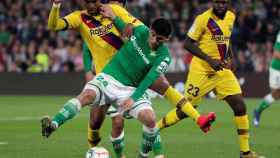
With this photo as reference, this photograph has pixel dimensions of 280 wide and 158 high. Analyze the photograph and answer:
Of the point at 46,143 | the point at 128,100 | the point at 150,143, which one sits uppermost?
the point at 128,100

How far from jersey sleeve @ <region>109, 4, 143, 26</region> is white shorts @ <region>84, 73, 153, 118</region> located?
778 mm

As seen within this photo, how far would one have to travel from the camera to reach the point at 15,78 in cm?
2547

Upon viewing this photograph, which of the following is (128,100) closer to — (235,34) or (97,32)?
(97,32)

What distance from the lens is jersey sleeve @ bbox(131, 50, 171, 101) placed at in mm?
10070

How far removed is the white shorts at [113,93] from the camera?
10195mm

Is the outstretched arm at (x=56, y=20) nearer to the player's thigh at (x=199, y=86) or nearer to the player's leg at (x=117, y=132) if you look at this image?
the player's leg at (x=117, y=132)

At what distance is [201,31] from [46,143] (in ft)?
10.1

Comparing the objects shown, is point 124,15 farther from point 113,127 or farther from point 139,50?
point 113,127

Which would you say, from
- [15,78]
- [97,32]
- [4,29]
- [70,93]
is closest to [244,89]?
[70,93]

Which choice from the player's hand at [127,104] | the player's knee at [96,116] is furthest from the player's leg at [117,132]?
the player's hand at [127,104]

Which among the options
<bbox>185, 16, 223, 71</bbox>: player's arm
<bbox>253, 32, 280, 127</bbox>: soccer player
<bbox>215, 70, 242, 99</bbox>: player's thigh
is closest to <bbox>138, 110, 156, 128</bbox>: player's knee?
<bbox>185, 16, 223, 71</bbox>: player's arm

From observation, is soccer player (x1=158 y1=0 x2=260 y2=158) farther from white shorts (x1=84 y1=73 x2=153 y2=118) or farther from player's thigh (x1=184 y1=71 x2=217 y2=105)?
white shorts (x1=84 y1=73 x2=153 y2=118)

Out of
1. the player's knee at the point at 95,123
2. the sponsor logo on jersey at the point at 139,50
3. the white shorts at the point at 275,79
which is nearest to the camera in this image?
the sponsor logo on jersey at the point at 139,50

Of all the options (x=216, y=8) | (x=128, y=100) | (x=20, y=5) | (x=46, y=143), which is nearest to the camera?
(x=128, y=100)
